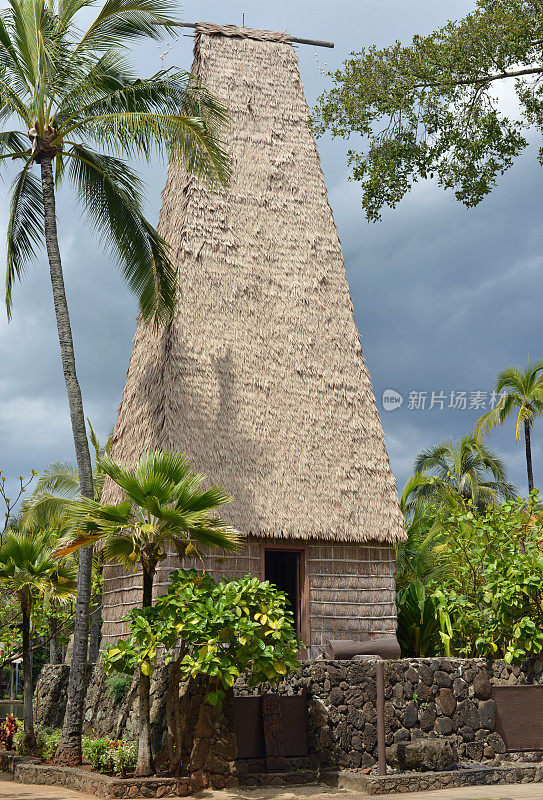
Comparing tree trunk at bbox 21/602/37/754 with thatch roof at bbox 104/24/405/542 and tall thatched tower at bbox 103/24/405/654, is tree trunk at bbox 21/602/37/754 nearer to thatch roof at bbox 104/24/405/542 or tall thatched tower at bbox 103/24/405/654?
tall thatched tower at bbox 103/24/405/654

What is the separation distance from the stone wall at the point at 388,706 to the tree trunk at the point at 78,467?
77 centimetres

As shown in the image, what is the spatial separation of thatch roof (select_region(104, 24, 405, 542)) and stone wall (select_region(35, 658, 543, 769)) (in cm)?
323

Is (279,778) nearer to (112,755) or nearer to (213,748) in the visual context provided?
(213,748)

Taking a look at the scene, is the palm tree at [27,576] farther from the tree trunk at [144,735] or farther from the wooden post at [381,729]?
the wooden post at [381,729]

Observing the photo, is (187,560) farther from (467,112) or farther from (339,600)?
Result: (467,112)

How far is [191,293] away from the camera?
627 inches

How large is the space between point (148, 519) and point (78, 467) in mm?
2540

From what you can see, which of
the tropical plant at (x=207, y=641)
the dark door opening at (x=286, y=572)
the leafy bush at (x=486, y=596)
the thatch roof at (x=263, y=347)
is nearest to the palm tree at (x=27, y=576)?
the thatch roof at (x=263, y=347)

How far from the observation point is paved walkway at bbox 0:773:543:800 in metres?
10.3

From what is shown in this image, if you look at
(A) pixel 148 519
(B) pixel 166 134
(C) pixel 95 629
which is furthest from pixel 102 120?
(C) pixel 95 629

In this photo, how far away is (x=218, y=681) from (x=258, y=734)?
1251 mm

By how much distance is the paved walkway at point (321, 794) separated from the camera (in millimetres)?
10281

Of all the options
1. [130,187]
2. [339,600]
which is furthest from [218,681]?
[130,187]

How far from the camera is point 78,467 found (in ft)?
43.8
